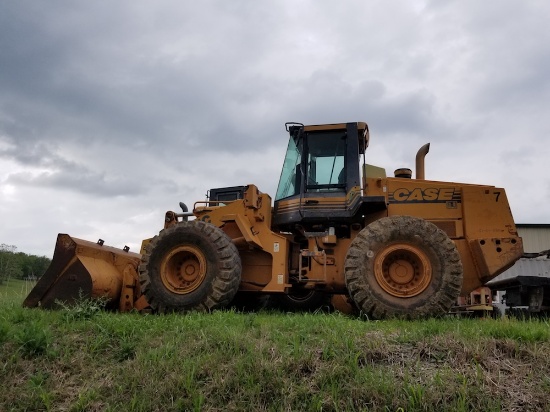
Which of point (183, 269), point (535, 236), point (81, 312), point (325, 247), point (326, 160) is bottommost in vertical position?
point (81, 312)

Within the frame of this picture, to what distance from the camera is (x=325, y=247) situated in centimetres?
773

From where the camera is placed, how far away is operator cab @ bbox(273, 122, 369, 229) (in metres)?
7.80

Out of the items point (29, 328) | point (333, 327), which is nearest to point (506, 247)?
point (333, 327)

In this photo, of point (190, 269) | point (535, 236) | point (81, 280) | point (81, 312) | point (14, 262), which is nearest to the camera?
point (81, 312)

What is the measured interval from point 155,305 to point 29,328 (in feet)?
7.02

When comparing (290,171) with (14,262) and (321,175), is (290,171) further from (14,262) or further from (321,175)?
(14,262)

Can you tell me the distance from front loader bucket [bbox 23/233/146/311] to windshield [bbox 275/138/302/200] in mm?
2756

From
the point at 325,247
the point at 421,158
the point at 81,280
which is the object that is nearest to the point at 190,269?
the point at 81,280

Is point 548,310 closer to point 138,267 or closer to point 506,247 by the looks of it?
point 506,247

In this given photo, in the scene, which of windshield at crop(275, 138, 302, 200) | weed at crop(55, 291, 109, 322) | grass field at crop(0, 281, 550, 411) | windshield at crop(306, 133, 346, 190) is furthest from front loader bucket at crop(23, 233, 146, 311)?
windshield at crop(306, 133, 346, 190)

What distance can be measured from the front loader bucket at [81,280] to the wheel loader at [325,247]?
0.02 meters

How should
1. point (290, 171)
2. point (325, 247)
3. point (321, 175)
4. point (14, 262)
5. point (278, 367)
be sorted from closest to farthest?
point (278, 367)
point (325, 247)
point (321, 175)
point (290, 171)
point (14, 262)

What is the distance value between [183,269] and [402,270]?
318 centimetres

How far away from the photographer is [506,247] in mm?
6895
